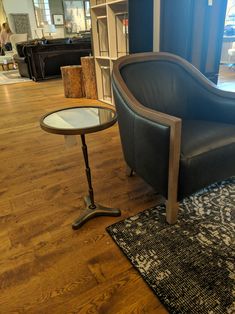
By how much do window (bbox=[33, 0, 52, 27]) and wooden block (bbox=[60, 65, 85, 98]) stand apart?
7.00 meters

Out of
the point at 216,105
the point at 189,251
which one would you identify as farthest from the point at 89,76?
the point at 189,251

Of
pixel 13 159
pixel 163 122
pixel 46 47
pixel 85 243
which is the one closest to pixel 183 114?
pixel 163 122

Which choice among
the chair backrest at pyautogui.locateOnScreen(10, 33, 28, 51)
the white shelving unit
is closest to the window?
the chair backrest at pyautogui.locateOnScreen(10, 33, 28, 51)

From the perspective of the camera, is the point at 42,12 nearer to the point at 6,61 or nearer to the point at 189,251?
the point at 6,61

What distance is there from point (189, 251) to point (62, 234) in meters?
0.70

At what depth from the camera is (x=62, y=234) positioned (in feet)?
4.59

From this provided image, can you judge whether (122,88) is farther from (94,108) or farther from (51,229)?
(51,229)

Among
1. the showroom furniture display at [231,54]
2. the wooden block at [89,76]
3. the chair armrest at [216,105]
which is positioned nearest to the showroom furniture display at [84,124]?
the chair armrest at [216,105]

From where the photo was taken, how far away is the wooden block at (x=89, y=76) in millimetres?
3930

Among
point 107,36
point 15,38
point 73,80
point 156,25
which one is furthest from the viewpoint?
point 15,38

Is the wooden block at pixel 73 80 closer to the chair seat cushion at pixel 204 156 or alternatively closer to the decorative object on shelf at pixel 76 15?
the chair seat cushion at pixel 204 156

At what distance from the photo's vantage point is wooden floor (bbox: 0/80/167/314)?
1051mm

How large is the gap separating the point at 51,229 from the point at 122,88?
36.5 inches

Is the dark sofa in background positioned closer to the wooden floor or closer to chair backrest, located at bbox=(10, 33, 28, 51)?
chair backrest, located at bbox=(10, 33, 28, 51)
